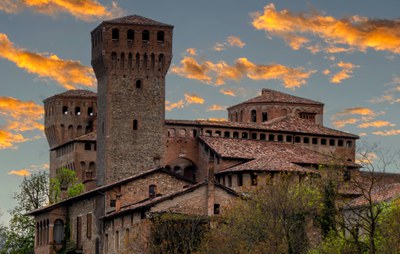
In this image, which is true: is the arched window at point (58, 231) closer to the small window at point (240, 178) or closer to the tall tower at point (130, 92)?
the tall tower at point (130, 92)

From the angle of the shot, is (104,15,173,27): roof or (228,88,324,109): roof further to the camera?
(228,88,324,109): roof

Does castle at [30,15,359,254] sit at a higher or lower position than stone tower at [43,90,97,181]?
lower

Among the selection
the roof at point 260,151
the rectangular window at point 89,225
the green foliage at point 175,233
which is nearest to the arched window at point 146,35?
the roof at point 260,151

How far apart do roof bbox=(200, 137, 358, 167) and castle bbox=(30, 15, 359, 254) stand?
0.08 meters

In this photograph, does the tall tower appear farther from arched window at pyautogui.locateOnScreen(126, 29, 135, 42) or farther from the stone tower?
the stone tower

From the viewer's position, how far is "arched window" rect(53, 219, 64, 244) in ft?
260

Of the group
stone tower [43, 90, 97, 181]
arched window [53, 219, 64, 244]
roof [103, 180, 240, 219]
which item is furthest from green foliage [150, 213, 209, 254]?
stone tower [43, 90, 97, 181]

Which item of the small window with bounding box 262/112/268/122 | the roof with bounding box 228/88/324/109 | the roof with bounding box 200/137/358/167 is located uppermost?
the roof with bounding box 228/88/324/109

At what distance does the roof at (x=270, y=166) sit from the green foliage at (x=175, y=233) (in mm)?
17581

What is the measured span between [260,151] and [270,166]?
380 inches

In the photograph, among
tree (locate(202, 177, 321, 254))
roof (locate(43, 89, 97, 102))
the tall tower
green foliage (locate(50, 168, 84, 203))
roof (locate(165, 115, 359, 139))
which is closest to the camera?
tree (locate(202, 177, 321, 254))

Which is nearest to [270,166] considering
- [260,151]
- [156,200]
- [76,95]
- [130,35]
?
[260,151]

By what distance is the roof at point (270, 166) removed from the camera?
7938 centimetres

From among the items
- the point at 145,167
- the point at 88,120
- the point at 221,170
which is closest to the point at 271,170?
the point at 221,170
